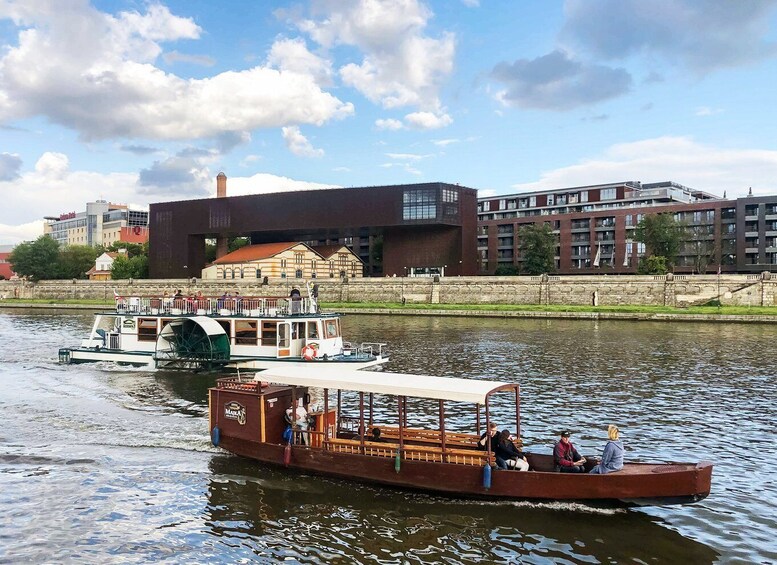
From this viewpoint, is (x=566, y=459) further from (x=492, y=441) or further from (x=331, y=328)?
(x=331, y=328)

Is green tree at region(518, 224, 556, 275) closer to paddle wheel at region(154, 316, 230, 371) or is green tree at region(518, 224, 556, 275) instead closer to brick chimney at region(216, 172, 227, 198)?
brick chimney at region(216, 172, 227, 198)

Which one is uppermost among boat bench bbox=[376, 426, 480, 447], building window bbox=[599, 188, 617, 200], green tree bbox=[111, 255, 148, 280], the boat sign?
building window bbox=[599, 188, 617, 200]

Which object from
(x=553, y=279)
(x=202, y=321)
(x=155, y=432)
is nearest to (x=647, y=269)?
(x=553, y=279)

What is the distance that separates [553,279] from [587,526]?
73703mm

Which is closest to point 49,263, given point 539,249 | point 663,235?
point 539,249

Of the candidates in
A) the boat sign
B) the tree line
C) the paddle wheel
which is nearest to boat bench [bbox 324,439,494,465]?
the boat sign

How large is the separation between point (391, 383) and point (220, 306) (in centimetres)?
2258

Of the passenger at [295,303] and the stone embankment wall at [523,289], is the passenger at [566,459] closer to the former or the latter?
the passenger at [295,303]

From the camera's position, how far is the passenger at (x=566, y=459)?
631 inches

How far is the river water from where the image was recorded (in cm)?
1402

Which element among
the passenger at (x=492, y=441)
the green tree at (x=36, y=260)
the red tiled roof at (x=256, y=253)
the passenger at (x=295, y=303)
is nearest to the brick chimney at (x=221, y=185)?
the red tiled roof at (x=256, y=253)

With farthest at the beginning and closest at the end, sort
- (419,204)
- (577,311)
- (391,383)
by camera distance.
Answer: (419,204) < (577,311) < (391,383)

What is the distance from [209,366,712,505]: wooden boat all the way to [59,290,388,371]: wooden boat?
13.1 metres

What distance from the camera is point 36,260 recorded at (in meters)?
132
